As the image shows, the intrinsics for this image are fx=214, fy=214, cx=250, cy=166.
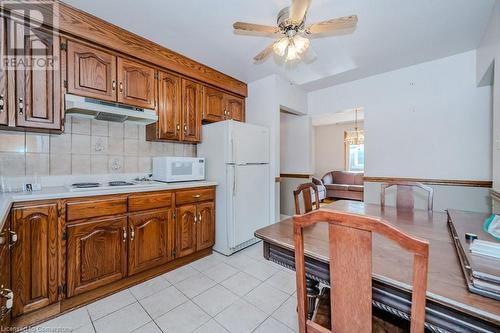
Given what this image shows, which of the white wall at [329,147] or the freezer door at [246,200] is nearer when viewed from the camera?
the freezer door at [246,200]

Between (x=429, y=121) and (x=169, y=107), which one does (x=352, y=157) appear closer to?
(x=429, y=121)

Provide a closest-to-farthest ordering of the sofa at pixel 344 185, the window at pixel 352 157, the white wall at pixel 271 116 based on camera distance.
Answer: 1. the white wall at pixel 271 116
2. the sofa at pixel 344 185
3. the window at pixel 352 157

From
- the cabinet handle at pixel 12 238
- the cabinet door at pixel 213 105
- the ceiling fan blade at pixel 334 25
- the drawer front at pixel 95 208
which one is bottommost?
the cabinet handle at pixel 12 238

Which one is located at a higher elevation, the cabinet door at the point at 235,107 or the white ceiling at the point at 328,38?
the white ceiling at the point at 328,38

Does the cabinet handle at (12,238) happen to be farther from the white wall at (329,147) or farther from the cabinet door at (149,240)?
the white wall at (329,147)

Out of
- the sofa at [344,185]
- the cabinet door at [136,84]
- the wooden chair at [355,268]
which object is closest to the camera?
the wooden chair at [355,268]

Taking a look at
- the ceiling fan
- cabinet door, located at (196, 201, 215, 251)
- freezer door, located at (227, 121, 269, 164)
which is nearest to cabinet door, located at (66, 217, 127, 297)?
cabinet door, located at (196, 201, 215, 251)

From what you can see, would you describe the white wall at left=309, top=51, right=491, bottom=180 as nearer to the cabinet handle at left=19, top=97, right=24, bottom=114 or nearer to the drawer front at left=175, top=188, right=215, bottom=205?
the drawer front at left=175, top=188, right=215, bottom=205

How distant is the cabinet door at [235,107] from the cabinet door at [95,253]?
2.04 metres

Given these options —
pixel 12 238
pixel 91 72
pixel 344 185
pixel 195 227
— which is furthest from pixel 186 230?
pixel 344 185

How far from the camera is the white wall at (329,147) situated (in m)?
7.36

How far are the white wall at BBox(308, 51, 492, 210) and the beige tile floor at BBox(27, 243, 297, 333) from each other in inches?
89.7

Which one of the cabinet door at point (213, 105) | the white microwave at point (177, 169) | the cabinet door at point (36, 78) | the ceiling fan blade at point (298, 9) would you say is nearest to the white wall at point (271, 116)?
the cabinet door at point (213, 105)

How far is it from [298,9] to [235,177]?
1768 mm
